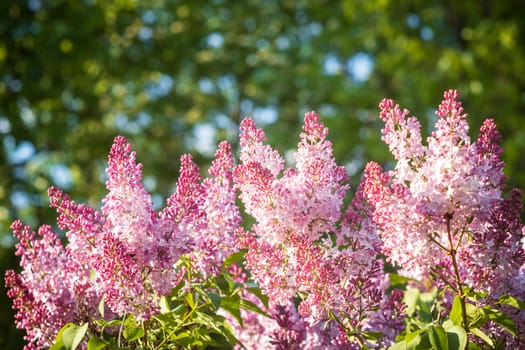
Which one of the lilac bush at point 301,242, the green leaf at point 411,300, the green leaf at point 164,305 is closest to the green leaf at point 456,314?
the lilac bush at point 301,242

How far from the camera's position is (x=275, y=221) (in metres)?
2.02

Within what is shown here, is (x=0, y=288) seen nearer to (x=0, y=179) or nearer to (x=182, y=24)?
(x=0, y=179)

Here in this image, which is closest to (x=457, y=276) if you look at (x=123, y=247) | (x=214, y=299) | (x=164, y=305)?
(x=214, y=299)

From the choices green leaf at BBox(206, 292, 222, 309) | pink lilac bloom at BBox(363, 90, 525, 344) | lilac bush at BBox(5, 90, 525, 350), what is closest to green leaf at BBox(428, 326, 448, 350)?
lilac bush at BBox(5, 90, 525, 350)

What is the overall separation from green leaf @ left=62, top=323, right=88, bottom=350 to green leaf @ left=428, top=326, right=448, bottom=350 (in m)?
1.00

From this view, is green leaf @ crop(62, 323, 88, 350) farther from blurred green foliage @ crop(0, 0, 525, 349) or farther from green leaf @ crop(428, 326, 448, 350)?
blurred green foliage @ crop(0, 0, 525, 349)

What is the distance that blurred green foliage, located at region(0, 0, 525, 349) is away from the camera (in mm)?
11180

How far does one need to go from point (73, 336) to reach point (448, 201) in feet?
3.89

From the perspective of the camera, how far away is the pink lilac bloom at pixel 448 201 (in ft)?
6.06

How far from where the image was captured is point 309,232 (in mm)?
2035

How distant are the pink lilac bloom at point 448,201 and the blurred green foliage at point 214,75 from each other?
3884 mm

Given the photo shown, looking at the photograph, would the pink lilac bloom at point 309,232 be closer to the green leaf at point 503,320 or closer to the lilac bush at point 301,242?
the lilac bush at point 301,242

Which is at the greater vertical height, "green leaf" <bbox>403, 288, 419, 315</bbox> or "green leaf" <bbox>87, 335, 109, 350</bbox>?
"green leaf" <bbox>403, 288, 419, 315</bbox>

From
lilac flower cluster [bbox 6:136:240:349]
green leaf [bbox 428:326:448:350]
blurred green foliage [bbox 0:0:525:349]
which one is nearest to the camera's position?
green leaf [bbox 428:326:448:350]
